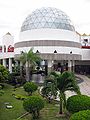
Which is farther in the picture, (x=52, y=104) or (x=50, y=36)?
(x=50, y=36)

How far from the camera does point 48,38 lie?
4681 centimetres

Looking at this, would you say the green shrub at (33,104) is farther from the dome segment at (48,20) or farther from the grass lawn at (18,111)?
the dome segment at (48,20)

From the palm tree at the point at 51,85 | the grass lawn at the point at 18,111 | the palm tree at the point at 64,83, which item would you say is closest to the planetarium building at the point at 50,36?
the grass lawn at the point at 18,111

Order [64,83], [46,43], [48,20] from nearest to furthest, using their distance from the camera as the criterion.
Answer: [64,83]
[46,43]
[48,20]

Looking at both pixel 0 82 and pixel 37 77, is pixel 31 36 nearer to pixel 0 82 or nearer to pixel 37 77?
pixel 37 77

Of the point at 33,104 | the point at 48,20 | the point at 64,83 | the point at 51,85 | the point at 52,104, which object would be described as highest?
the point at 48,20

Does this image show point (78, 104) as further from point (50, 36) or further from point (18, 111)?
point (50, 36)

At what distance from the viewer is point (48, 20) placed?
158 feet

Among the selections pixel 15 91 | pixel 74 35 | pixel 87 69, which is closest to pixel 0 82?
pixel 15 91

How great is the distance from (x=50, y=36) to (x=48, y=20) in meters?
3.13

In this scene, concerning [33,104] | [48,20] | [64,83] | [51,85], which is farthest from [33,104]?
[48,20]

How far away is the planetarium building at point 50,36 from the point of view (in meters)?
46.7

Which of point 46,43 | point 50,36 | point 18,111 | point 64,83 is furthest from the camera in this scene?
point 50,36

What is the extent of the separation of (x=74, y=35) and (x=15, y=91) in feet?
63.4
